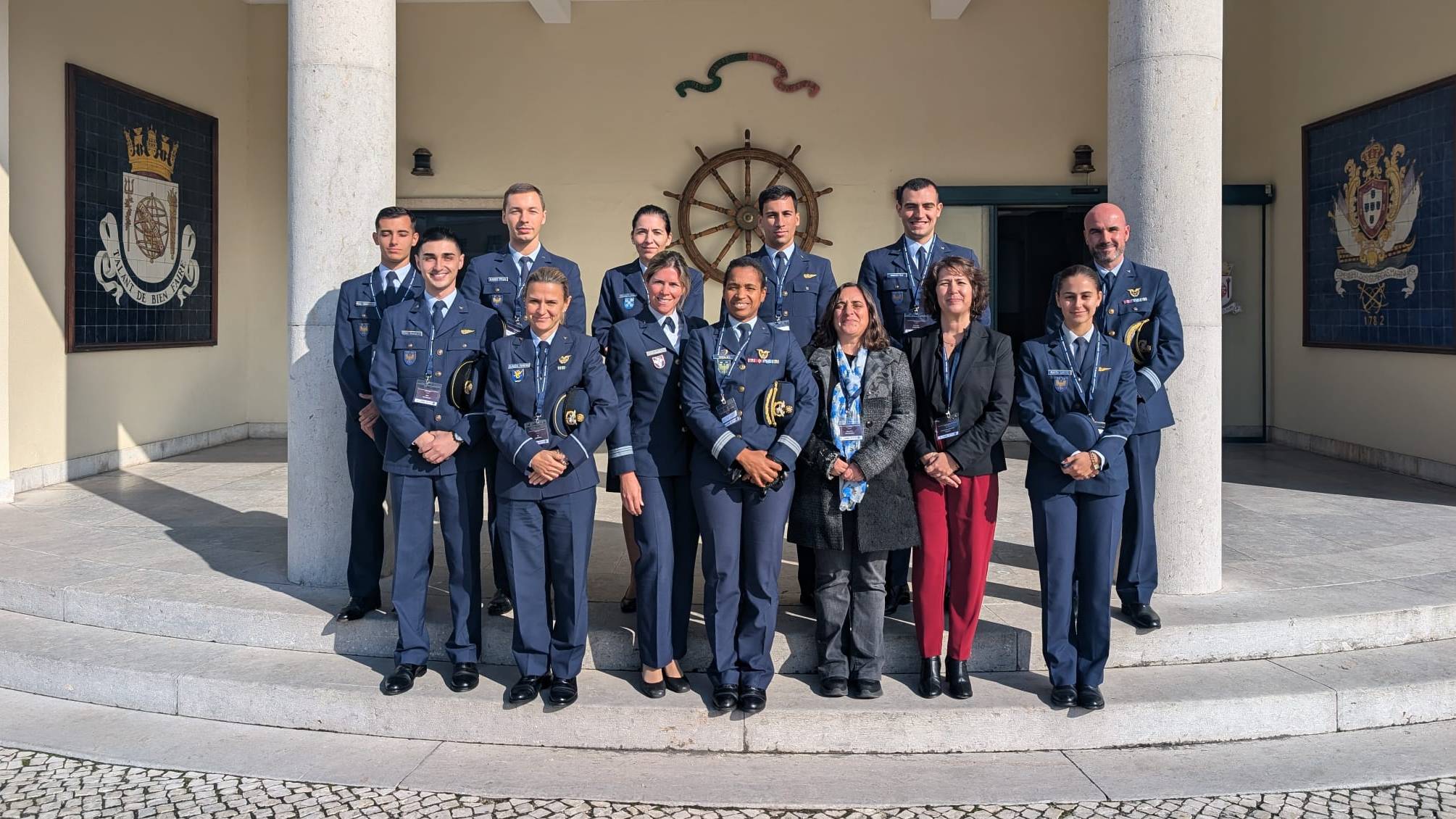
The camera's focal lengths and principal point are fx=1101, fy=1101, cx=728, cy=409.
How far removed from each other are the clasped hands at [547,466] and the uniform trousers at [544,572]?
0.10m

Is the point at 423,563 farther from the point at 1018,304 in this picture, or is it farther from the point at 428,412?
the point at 1018,304

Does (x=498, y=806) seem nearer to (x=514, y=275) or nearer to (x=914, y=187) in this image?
(x=514, y=275)

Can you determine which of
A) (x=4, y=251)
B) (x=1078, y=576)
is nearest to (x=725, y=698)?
(x=1078, y=576)

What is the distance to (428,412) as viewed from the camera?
3.79 meters

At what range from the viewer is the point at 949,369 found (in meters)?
3.69

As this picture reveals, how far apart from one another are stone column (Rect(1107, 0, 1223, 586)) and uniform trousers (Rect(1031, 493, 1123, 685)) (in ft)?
3.21

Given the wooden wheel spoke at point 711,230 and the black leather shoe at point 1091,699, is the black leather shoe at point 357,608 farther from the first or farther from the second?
the wooden wheel spoke at point 711,230

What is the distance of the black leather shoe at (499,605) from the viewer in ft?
13.9

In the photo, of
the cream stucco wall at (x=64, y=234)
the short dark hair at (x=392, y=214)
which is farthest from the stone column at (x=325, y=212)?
the cream stucco wall at (x=64, y=234)

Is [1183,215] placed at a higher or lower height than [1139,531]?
higher

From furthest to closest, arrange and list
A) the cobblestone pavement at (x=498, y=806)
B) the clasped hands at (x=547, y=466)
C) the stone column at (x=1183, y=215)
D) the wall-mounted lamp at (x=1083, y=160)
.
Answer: the wall-mounted lamp at (x=1083, y=160) → the stone column at (x=1183, y=215) → the clasped hands at (x=547, y=466) → the cobblestone pavement at (x=498, y=806)

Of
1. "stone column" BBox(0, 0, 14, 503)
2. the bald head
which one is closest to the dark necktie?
the bald head

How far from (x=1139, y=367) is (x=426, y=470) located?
2.62m

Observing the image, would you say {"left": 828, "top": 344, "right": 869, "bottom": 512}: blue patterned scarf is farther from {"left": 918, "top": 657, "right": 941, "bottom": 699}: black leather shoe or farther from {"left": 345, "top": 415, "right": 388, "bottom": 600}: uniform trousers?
{"left": 345, "top": 415, "right": 388, "bottom": 600}: uniform trousers
